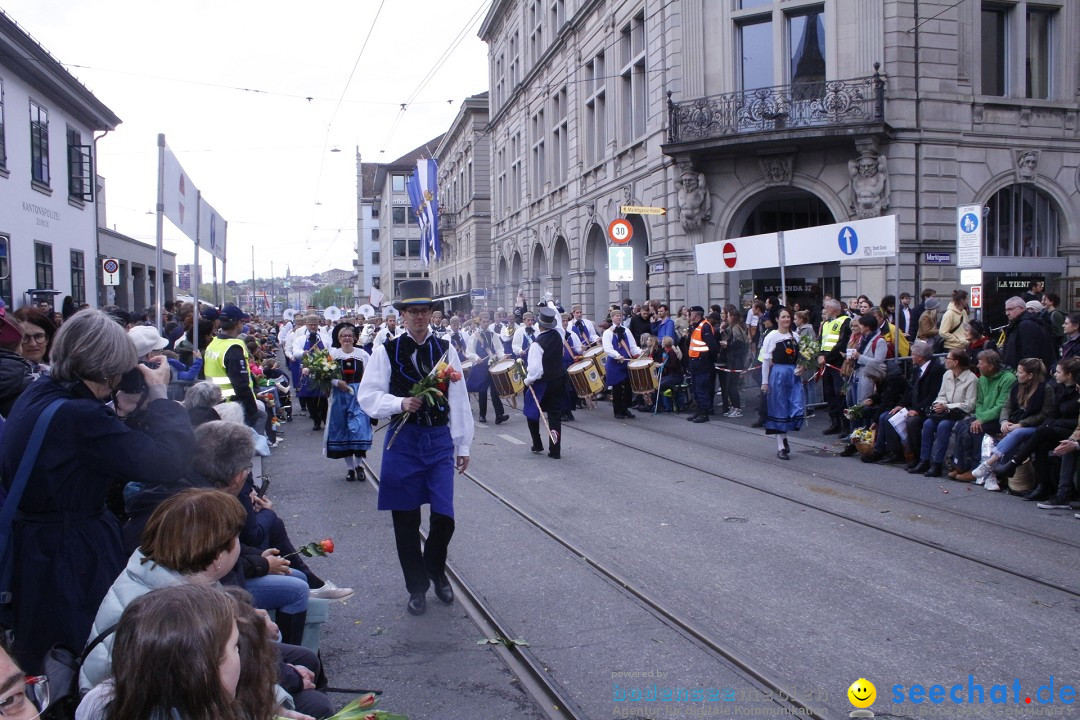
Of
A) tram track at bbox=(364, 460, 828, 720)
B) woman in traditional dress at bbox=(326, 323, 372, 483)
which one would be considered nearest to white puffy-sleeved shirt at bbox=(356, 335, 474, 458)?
tram track at bbox=(364, 460, 828, 720)

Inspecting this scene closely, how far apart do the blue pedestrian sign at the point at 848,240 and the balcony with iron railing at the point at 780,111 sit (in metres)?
7.10

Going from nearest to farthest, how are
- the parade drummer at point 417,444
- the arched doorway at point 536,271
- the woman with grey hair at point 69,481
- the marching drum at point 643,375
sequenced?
1. the woman with grey hair at point 69,481
2. the parade drummer at point 417,444
3. the marching drum at point 643,375
4. the arched doorway at point 536,271

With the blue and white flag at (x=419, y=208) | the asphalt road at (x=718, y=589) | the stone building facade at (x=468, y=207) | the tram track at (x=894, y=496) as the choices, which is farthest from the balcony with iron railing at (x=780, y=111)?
the stone building facade at (x=468, y=207)

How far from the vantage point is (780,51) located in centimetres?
2214

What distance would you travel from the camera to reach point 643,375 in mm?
16094

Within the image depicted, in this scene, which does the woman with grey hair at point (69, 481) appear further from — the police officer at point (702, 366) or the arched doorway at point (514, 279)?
the arched doorway at point (514, 279)

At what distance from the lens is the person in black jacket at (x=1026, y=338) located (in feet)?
38.9

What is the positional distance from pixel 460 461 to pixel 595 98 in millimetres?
26289

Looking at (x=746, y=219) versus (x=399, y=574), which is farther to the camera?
(x=746, y=219)

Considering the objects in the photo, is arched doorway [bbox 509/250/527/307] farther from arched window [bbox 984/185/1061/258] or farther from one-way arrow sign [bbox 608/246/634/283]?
arched window [bbox 984/185/1061/258]

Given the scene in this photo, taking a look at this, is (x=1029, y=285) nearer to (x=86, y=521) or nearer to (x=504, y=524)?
(x=504, y=524)

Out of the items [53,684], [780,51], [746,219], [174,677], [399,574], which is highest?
[780,51]

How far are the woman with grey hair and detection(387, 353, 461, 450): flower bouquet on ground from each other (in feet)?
8.67

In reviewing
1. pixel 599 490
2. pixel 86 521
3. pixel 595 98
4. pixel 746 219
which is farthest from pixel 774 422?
pixel 595 98
